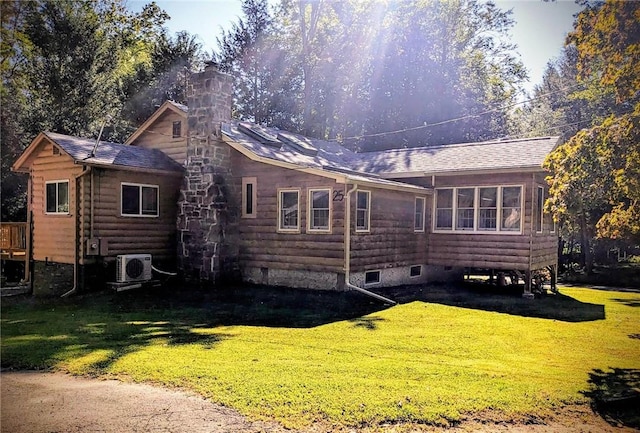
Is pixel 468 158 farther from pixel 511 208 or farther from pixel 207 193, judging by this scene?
pixel 207 193

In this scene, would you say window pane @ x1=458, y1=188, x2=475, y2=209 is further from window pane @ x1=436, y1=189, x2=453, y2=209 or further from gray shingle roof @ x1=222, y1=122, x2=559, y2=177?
gray shingle roof @ x1=222, y1=122, x2=559, y2=177

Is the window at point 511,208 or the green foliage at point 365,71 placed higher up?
the green foliage at point 365,71

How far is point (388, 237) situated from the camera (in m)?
15.1

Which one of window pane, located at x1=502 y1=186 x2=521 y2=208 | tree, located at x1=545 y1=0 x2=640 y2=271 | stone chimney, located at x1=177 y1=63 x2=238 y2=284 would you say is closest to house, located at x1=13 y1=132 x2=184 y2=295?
stone chimney, located at x1=177 y1=63 x2=238 y2=284

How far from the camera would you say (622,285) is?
2041 centimetres

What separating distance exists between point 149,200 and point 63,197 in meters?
2.47

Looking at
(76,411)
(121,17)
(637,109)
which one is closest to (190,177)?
(76,411)

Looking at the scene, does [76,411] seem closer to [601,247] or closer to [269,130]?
[269,130]

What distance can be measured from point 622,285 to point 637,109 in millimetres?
16056

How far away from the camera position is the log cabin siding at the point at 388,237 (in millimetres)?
13875

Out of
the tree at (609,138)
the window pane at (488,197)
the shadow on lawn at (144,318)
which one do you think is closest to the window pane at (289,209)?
the shadow on lawn at (144,318)

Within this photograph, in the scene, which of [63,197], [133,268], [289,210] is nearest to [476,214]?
[289,210]

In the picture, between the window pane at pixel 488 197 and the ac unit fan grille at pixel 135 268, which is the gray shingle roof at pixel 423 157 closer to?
the window pane at pixel 488 197

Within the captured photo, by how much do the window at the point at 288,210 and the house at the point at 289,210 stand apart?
3cm
